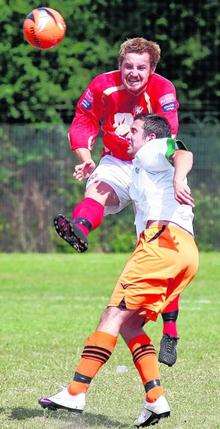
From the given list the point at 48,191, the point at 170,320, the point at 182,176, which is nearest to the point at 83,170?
the point at 170,320

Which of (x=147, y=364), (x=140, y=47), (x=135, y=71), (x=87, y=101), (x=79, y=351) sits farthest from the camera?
(x=79, y=351)

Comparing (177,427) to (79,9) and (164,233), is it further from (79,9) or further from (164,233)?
(79,9)

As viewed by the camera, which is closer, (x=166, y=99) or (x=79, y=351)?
(x=166, y=99)

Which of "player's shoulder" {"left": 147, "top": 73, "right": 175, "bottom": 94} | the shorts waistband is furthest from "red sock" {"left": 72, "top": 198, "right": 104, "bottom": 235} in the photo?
the shorts waistband

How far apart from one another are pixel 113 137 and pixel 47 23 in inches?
72.4

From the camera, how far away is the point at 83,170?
30.0 feet

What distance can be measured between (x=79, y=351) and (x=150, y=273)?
3989 millimetres

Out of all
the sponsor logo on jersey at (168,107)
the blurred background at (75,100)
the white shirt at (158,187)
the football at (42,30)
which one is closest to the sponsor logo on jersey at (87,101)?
the sponsor logo on jersey at (168,107)

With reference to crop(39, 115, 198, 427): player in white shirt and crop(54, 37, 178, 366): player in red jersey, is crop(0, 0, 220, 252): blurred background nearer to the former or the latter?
crop(54, 37, 178, 366): player in red jersey

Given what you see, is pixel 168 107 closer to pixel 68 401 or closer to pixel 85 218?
pixel 85 218

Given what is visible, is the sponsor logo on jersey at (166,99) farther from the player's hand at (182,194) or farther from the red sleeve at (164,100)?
the player's hand at (182,194)

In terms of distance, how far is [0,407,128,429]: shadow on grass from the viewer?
7426 millimetres

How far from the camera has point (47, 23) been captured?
1084cm

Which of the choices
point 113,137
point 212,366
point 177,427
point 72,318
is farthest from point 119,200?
point 72,318
